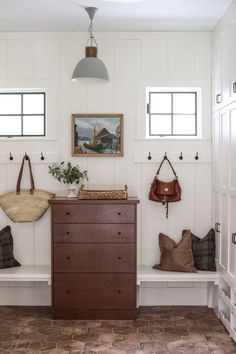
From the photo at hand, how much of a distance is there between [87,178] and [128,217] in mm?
707

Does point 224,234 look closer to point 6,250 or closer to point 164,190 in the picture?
point 164,190

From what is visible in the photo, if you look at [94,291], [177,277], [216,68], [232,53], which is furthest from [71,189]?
[232,53]

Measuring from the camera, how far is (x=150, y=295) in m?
5.14

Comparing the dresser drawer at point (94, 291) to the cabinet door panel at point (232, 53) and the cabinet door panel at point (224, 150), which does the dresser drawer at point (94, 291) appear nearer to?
the cabinet door panel at point (224, 150)

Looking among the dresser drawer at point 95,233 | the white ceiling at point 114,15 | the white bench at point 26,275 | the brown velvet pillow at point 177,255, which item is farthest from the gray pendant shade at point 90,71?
the white bench at point 26,275

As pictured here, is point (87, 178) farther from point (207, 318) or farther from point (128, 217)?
point (207, 318)

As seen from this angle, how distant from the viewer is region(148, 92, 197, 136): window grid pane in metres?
5.21

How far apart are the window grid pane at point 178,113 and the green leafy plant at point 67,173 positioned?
88 centimetres

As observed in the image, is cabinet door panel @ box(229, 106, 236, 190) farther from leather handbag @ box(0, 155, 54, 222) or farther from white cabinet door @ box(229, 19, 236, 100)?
leather handbag @ box(0, 155, 54, 222)

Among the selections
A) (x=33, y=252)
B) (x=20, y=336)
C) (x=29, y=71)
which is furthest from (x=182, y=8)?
(x=20, y=336)

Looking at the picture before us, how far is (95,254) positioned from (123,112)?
1501 millimetres

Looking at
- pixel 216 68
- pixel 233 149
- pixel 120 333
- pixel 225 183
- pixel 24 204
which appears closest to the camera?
pixel 233 149

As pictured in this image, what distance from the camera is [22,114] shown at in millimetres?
5227

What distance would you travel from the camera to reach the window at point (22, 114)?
5.20m
